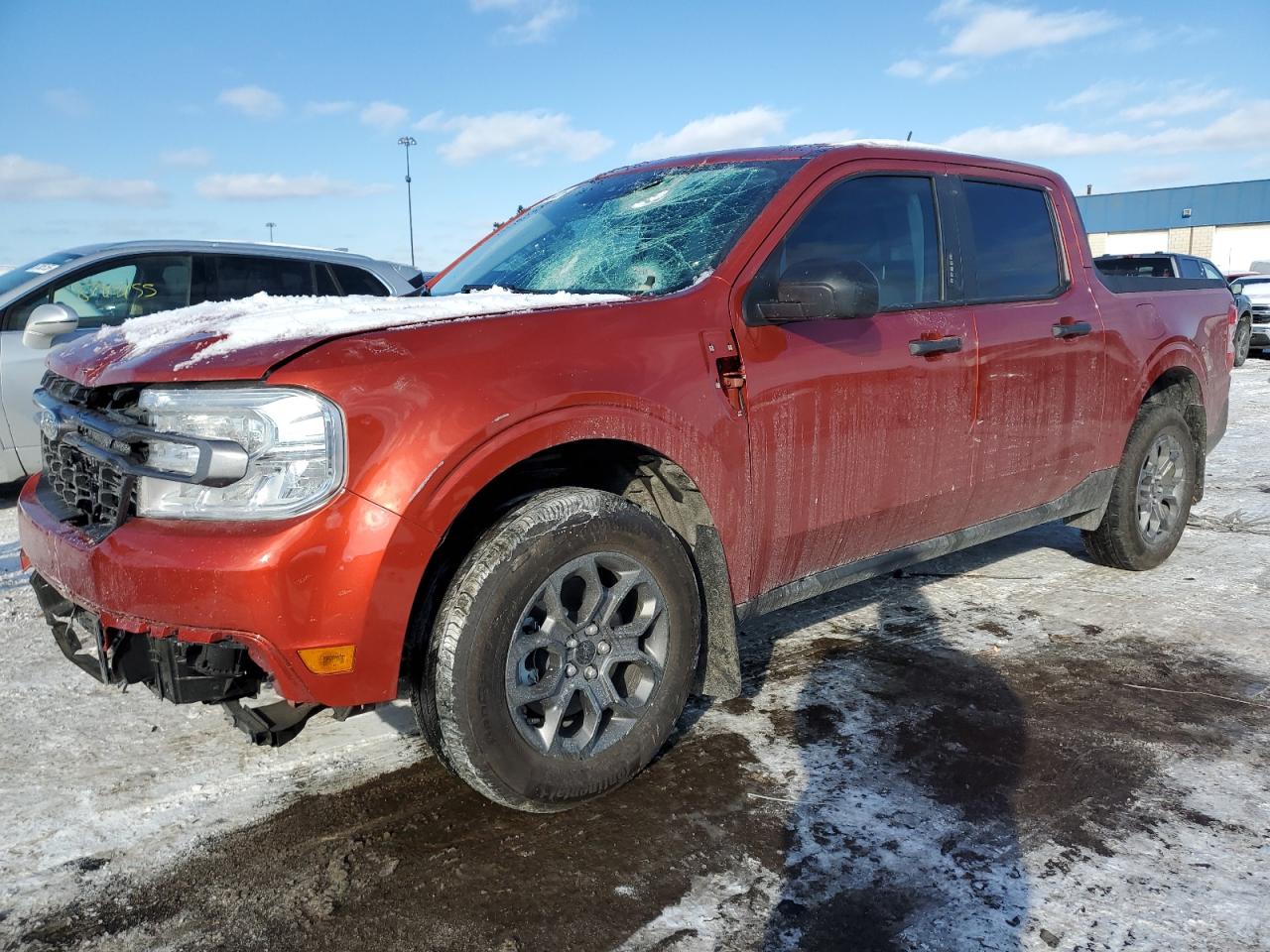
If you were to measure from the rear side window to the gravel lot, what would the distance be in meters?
3.49

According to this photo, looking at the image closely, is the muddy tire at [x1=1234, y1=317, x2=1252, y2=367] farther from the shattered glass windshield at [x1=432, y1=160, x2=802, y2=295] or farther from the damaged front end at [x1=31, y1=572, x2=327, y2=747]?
the damaged front end at [x1=31, y1=572, x2=327, y2=747]

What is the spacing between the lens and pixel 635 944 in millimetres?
2047

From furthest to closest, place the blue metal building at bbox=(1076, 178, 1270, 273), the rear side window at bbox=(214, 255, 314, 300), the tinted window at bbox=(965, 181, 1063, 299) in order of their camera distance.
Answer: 1. the blue metal building at bbox=(1076, 178, 1270, 273)
2. the rear side window at bbox=(214, 255, 314, 300)
3. the tinted window at bbox=(965, 181, 1063, 299)

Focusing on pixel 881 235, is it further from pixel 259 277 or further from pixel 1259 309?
pixel 1259 309

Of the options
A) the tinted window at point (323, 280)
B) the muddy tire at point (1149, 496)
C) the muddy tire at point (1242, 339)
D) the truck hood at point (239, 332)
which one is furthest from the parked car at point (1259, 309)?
the truck hood at point (239, 332)

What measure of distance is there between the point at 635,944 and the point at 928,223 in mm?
2740

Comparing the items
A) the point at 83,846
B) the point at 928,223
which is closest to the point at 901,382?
the point at 928,223

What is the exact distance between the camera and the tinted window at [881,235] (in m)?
3.18

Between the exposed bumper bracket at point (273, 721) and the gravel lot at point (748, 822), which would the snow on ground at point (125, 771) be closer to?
the gravel lot at point (748, 822)

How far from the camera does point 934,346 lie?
134 inches

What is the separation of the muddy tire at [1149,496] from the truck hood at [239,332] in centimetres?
301

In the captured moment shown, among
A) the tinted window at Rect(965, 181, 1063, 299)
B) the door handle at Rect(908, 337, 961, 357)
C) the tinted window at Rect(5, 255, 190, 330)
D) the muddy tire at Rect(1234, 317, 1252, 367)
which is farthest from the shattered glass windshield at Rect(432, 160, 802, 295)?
the muddy tire at Rect(1234, 317, 1252, 367)

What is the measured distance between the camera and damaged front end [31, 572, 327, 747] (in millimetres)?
2215

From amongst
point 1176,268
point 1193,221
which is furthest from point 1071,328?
point 1193,221
